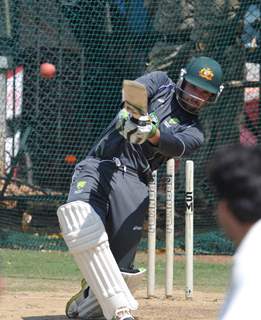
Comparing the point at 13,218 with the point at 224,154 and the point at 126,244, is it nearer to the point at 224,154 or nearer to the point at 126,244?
the point at 126,244

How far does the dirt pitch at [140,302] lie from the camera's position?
739 cm

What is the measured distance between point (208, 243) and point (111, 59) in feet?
8.53

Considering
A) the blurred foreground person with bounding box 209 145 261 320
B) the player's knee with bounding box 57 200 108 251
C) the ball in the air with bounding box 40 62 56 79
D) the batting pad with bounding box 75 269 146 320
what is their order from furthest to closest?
the ball in the air with bounding box 40 62 56 79 → the batting pad with bounding box 75 269 146 320 → the player's knee with bounding box 57 200 108 251 → the blurred foreground person with bounding box 209 145 261 320

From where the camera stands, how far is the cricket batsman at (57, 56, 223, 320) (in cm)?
649

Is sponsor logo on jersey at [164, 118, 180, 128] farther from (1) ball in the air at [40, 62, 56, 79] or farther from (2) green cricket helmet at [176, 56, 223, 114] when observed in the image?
(1) ball in the air at [40, 62, 56, 79]

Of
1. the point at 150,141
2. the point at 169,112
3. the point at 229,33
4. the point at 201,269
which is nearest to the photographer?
the point at 150,141

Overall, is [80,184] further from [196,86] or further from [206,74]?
[206,74]

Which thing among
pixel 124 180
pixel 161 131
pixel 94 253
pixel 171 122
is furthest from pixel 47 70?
pixel 94 253

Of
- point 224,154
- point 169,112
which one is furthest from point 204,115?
point 224,154

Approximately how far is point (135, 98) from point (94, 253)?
1067mm

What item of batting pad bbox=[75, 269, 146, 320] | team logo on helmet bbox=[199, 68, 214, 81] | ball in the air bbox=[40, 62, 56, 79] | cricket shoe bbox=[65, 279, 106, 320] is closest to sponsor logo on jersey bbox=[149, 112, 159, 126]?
team logo on helmet bbox=[199, 68, 214, 81]

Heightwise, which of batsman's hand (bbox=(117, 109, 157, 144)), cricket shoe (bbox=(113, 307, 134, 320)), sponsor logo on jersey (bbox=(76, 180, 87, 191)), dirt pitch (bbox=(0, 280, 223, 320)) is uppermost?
batsman's hand (bbox=(117, 109, 157, 144))

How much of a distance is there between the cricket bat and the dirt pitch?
1.73m

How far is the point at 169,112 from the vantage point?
23.3ft
